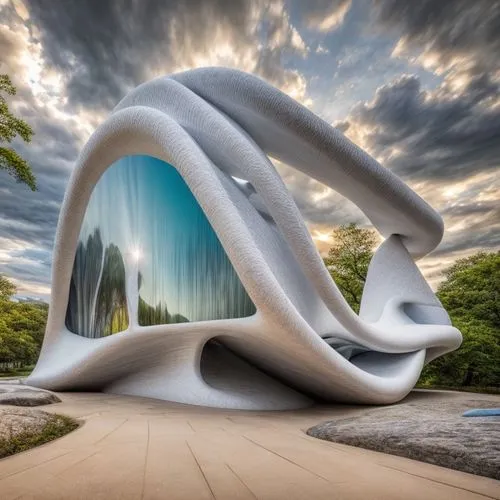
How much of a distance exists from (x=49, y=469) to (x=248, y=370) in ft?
25.2

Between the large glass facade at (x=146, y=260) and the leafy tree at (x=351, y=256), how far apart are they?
13.7 m

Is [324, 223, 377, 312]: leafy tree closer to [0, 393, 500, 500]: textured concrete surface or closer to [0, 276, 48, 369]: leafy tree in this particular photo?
[0, 393, 500, 500]: textured concrete surface

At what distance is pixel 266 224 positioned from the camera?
9.72m

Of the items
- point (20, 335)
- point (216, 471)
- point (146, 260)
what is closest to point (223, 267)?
point (146, 260)

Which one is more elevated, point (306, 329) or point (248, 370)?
point (306, 329)

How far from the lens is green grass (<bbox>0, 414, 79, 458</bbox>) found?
319 centimetres

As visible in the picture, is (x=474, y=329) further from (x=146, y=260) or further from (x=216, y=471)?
(x=216, y=471)

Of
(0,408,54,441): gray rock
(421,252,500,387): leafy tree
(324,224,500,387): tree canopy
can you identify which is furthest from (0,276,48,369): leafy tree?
(421,252,500,387): leafy tree

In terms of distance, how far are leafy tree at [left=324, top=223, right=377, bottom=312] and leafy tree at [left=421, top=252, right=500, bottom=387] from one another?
4.67 m

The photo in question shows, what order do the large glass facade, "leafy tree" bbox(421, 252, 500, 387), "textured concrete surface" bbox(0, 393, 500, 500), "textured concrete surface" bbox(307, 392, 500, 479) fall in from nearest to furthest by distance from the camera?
1. "textured concrete surface" bbox(0, 393, 500, 500)
2. "textured concrete surface" bbox(307, 392, 500, 479)
3. the large glass facade
4. "leafy tree" bbox(421, 252, 500, 387)

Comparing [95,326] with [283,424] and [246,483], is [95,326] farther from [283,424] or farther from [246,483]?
[246,483]

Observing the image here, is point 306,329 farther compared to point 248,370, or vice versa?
point 248,370

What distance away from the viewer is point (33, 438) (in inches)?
140

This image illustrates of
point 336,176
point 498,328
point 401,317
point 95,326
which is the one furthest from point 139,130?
point 498,328
